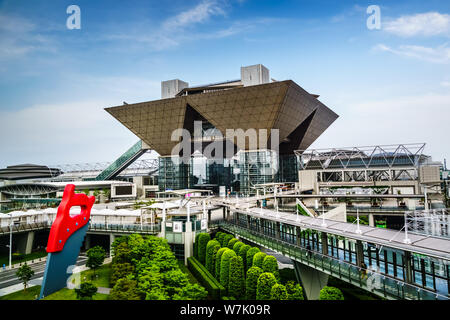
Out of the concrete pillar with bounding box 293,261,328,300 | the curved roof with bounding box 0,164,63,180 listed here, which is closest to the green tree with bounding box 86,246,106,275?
the concrete pillar with bounding box 293,261,328,300

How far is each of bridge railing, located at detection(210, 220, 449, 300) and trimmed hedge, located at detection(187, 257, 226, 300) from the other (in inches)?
202

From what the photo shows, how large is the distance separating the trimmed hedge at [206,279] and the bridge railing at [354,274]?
5143 mm

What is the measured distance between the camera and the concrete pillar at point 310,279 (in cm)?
2161

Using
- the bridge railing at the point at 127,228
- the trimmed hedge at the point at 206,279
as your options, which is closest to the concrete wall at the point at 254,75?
the bridge railing at the point at 127,228

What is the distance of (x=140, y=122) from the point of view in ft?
209

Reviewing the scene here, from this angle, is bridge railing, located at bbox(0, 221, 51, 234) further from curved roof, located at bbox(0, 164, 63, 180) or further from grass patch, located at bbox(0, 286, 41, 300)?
curved roof, located at bbox(0, 164, 63, 180)

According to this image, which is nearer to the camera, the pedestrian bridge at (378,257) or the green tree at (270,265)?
the pedestrian bridge at (378,257)

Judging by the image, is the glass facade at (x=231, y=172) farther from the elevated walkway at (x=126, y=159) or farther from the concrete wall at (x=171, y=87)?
the concrete wall at (x=171, y=87)

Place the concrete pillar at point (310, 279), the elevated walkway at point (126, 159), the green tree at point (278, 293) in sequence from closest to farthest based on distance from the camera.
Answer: the green tree at point (278, 293) → the concrete pillar at point (310, 279) → the elevated walkway at point (126, 159)

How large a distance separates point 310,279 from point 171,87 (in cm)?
5750

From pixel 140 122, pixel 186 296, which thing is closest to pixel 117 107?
pixel 140 122

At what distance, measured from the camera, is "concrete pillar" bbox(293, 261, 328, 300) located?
2161cm
